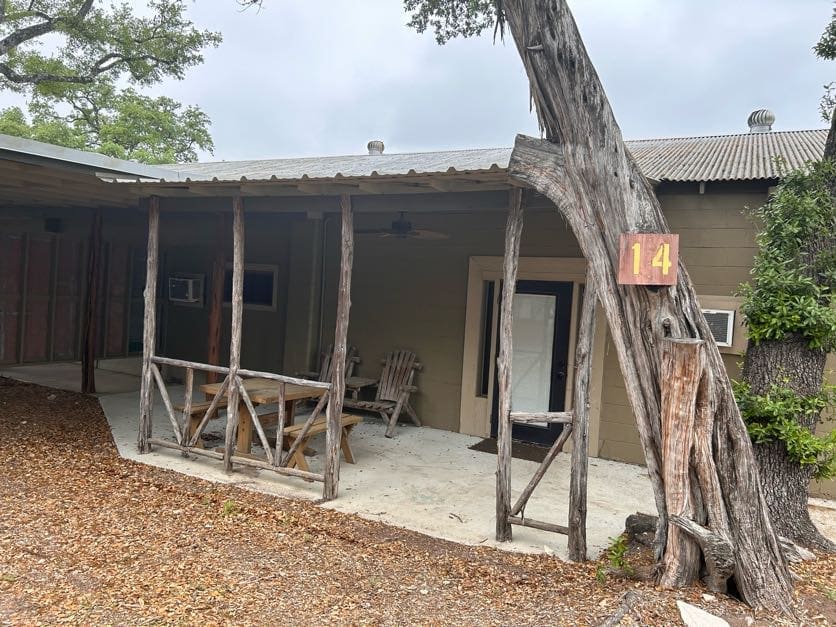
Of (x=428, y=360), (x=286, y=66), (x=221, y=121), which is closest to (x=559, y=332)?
(x=428, y=360)

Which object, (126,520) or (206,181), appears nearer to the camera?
(126,520)

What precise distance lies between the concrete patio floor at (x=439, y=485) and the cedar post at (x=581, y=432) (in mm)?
191

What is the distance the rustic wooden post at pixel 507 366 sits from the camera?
373cm

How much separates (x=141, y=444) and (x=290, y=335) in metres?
2.61

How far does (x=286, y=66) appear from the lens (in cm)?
2272

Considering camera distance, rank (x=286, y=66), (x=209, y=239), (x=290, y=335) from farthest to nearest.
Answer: (x=286, y=66)
(x=209, y=239)
(x=290, y=335)

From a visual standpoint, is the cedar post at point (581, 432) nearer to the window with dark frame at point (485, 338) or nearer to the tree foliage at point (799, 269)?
the tree foliage at point (799, 269)

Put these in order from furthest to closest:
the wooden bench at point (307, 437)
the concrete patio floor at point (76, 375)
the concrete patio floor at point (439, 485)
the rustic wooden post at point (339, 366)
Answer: the concrete patio floor at point (76, 375)
the wooden bench at point (307, 437)
the rustic wooden post at point (339, 366)
the concrete patio floor at point (439, 485)

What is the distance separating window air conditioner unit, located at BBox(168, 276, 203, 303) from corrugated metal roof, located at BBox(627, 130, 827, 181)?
21.7ft

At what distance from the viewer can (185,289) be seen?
9062 millimetres

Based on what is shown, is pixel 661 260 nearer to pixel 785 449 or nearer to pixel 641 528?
pixel 785 449

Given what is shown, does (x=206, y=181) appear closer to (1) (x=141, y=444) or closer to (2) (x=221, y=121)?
(1) (x=141, y=444)

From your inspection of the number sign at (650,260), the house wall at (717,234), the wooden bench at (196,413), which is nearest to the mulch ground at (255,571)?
the wooden bench at (196,413)

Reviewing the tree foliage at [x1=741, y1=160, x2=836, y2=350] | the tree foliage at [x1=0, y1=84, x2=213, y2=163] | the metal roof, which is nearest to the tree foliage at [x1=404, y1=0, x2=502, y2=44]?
the metal roof
